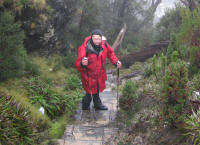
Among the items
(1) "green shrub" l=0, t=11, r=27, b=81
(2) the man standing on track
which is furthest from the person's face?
(1) "green shrub" l=0, t=11, r=27, b=81

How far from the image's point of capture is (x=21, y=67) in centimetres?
669

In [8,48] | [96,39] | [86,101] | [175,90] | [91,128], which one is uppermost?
[96,39]

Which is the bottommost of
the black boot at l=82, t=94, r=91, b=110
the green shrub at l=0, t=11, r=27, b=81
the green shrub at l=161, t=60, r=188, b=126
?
the black boot at l=82, t=94, r=91, b=110

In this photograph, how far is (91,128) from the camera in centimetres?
467

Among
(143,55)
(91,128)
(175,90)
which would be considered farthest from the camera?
(143,55)

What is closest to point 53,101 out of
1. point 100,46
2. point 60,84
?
point 100,46

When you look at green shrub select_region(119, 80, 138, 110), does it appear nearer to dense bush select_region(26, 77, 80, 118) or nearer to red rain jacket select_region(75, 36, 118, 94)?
red rain jacket select_region(75, 36, 118, 94)

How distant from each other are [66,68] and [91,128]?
688cm

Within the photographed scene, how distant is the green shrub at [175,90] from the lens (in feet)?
11.6

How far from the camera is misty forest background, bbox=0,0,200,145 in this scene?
11.7ft

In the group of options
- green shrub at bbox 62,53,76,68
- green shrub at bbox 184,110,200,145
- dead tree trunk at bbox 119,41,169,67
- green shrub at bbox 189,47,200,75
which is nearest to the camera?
green shrub at bbox 184,110,200,145

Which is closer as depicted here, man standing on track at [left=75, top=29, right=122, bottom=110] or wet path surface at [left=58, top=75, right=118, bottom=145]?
wet path surface at [left=58, top=75, right=118, bottom=145]

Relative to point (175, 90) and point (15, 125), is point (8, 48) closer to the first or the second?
point (15, 125)

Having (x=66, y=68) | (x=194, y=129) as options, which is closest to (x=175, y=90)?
(x=194, y=129)
